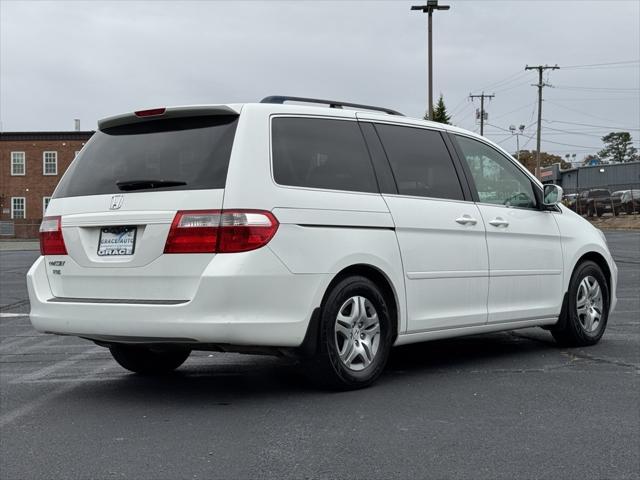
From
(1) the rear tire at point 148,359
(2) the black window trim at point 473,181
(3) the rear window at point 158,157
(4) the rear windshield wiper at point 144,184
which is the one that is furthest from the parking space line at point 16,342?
(2) the black window trim at point 473,181

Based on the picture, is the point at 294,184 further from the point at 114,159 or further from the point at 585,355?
the point at 585,355

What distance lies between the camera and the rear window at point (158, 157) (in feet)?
17.8

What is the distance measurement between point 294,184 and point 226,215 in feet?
1.83

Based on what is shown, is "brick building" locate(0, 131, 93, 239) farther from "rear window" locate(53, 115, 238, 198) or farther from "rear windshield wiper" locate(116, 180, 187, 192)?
"rear windshield wiper" locate(116, 180, 187, 192)

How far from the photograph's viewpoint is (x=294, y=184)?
5547mm

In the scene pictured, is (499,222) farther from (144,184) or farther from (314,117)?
(144,184)

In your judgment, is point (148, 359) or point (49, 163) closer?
point (148, 359)

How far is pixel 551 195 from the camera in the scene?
299 inches

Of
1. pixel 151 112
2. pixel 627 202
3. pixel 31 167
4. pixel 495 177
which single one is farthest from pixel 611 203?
pixel 151 112

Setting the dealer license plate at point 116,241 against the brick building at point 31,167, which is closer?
the dealer license plate at point 116,241

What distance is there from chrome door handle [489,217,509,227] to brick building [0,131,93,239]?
5453 centimetres

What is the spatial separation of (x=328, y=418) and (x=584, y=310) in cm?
361

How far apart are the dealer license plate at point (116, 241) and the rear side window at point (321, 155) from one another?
991mm

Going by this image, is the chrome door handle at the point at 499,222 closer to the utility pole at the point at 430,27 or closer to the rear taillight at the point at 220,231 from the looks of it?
the rear taillight at the point at 220,231
